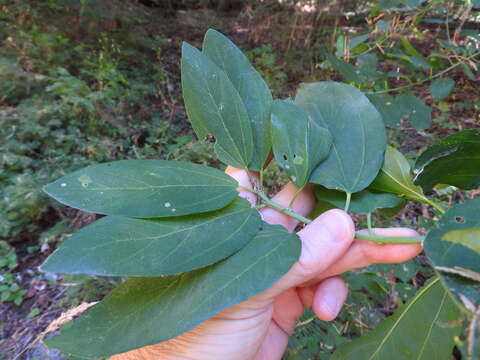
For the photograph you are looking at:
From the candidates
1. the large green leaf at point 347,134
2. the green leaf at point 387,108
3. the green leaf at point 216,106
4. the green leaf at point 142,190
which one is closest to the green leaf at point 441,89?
the green leaf at point 387,108

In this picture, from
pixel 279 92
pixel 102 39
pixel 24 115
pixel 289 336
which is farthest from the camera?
pixel 102 39

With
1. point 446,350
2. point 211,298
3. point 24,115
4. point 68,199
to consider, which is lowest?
point 24,115

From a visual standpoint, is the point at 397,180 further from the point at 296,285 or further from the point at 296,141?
the point at 296,285

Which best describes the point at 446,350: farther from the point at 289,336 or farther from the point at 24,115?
the point at 24,115

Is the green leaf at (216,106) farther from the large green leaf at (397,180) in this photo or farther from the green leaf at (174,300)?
the large green leaf at (397,180)

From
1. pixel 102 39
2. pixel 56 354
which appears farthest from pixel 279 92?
pixel 56 354

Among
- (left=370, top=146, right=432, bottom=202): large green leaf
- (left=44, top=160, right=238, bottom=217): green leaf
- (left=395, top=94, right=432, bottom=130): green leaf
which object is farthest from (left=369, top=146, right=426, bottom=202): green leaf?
(left=395, top=94, right=432, bottom=130): green leaf

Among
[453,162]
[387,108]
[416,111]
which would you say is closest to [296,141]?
[453,162]
